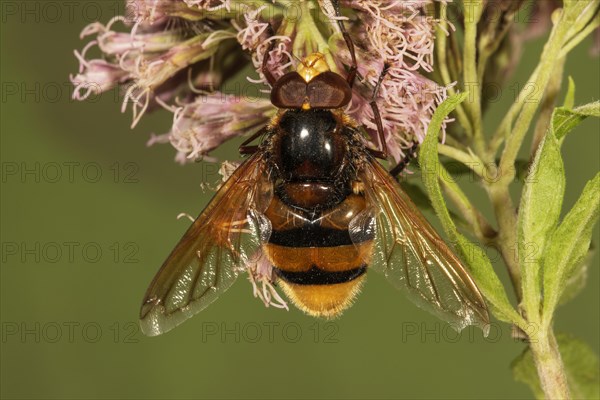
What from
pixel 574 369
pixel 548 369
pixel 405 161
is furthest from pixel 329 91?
pixel 574 369

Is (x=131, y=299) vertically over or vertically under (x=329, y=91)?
under

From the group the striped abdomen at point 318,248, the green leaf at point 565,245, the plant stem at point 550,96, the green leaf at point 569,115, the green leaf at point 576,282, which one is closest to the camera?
the green leaf at point 569,115

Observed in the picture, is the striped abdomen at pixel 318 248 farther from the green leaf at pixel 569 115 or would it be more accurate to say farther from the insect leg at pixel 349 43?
the green leaf at pixel 569 115

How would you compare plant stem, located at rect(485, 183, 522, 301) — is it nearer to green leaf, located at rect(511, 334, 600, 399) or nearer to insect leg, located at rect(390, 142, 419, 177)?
insect leg, located at rect(390, 142, 419, 177)

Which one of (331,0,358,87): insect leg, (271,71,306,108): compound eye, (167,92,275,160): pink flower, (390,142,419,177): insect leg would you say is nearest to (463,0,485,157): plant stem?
(390,142,419,177): insect leg

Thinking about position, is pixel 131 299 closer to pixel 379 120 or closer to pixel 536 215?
pixel 379 120

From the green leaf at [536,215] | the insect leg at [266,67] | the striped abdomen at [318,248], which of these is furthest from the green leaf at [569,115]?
the insect leg at [266,67]
